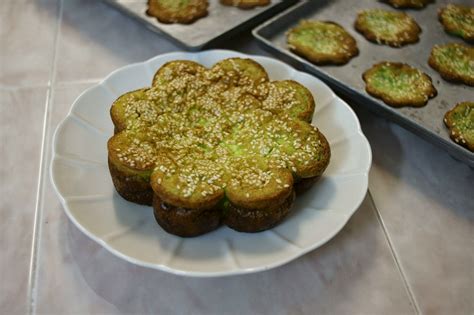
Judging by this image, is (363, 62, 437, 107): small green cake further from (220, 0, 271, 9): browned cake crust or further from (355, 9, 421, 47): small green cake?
(220, 0, 271, 9): browned cake crust

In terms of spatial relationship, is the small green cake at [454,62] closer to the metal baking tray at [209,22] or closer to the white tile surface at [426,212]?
the white tile surface at [426,212]

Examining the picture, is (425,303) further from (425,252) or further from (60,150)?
(60,150)

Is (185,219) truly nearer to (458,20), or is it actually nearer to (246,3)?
(246,3)

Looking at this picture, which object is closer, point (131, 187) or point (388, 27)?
point (131, 187)

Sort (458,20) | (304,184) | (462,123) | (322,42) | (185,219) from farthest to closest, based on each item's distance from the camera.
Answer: (458,20)
(322,42)
(462,123)
(304,184)
(185,219)

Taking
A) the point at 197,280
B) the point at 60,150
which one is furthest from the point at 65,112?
the point at 197,280

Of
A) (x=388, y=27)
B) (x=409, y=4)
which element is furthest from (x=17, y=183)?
(x=409, y=4)

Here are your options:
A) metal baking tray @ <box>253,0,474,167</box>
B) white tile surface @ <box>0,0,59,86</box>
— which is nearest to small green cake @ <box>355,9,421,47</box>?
metal baking tray @ <box>253,0,474,167</box>
